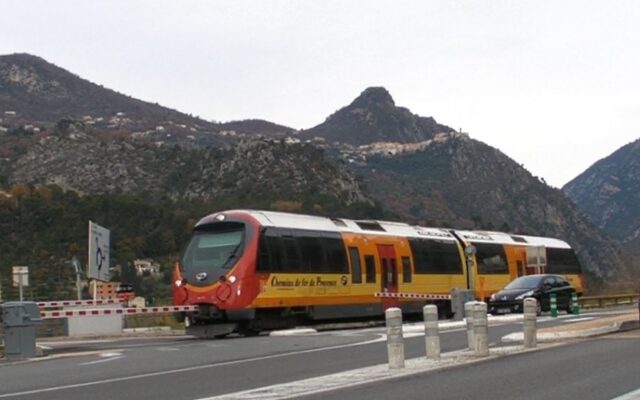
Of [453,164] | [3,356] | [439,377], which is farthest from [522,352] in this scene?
[453,164]

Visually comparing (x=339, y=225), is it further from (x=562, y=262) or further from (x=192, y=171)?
(x=192, y=171)

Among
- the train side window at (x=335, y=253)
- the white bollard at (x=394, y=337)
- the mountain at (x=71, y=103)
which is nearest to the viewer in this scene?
the white bollard at (x=394, y=337)

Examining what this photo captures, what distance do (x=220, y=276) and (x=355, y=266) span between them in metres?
6.37

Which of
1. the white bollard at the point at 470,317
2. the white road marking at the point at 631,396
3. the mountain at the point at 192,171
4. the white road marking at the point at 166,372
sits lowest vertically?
the white road marking at the point at 631,396

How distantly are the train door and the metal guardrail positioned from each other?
19.9 meters

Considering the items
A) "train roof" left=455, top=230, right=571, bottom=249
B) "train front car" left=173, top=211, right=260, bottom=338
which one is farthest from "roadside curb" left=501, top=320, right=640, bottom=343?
"train roof" left=455, top=230, right=571, bottom=249

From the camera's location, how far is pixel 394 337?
49.5ft

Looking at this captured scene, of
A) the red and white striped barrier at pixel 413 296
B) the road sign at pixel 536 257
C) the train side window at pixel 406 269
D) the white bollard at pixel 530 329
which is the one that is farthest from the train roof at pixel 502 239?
the white bollard at pixel 530 329

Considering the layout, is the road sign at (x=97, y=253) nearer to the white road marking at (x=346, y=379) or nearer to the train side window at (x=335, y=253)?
the train side window at (x=335, y=253)

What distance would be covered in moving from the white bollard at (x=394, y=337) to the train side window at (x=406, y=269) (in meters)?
20.8

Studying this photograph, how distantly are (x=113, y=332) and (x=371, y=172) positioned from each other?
13641cm

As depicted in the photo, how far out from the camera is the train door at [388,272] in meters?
34.3

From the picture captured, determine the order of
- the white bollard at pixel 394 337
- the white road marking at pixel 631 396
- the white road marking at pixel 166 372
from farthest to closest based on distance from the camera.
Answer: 1. the white bollard at pixel 394 337
2. the white road marking at pixel 166 372
3. the white road marking at pixel 631 396

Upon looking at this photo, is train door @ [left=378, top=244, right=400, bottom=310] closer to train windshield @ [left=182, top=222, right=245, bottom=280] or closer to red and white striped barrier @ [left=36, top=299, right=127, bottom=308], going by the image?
train windshield @ [left=182, top=222, right=245, bottom=280]
